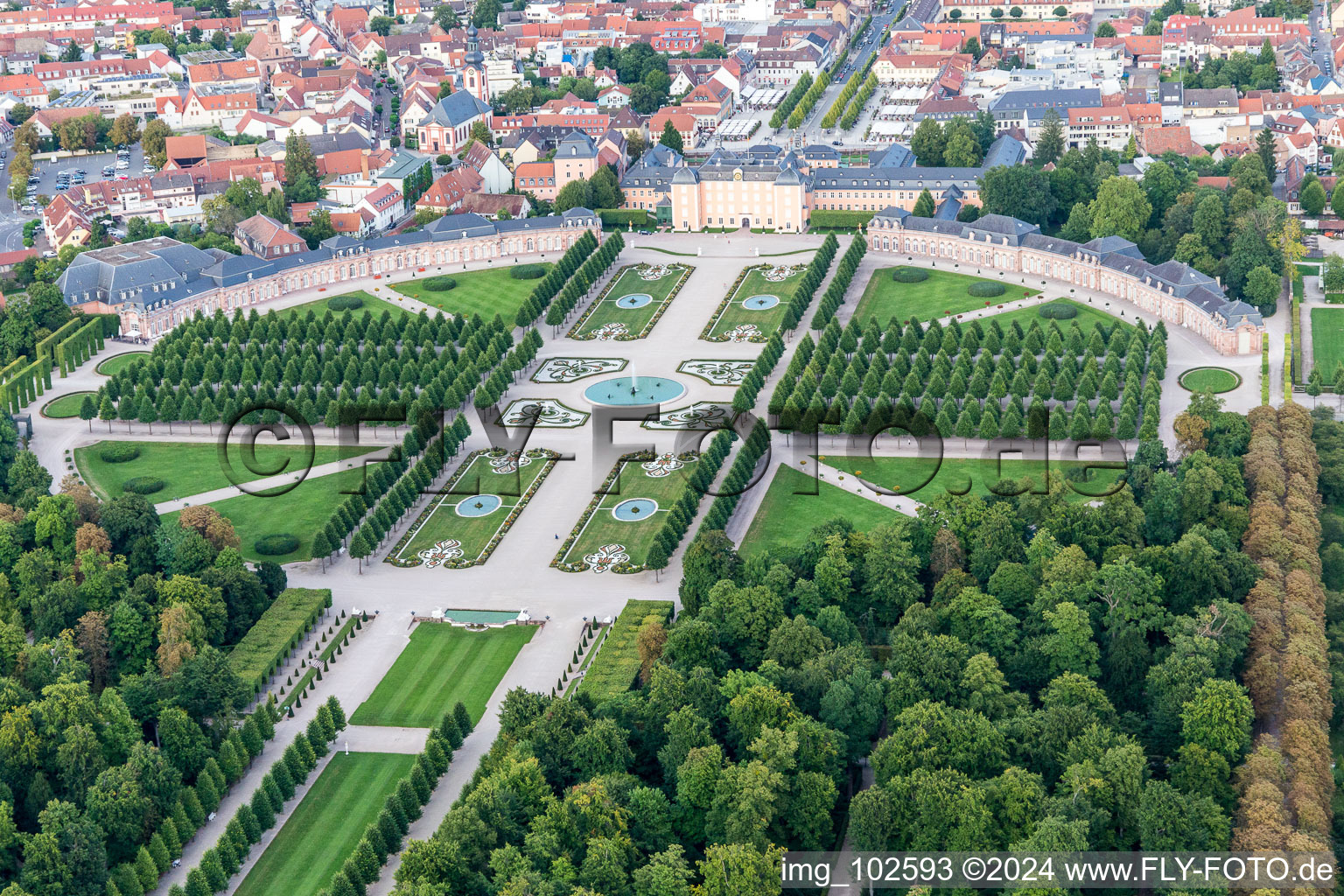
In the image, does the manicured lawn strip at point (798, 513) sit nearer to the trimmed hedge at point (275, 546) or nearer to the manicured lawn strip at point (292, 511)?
the manicured lawn strip at point (292, 511)

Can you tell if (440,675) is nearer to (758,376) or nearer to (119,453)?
(119,453)

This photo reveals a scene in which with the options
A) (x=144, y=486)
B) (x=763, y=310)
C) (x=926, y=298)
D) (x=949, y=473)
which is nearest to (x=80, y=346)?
(x=144, y=486)

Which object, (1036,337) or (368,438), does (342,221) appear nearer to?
(368,438)

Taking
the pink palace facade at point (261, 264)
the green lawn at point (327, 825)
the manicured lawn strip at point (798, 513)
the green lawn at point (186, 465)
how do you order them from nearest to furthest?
1. the green lawn at point (327, 825)
2. the manicured lawn strip at point (798, 513)
3. the green lawn at point (186, 465)
4. the pink palace facade at point (261, 264)

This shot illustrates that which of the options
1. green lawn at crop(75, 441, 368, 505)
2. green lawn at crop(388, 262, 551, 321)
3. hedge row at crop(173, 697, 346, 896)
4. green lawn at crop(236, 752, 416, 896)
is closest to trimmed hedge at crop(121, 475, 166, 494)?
green lawn at crop(75, 441, 368, 505)

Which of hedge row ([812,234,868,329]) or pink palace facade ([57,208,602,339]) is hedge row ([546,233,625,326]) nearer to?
pink palace facade ([57,208,602,339])

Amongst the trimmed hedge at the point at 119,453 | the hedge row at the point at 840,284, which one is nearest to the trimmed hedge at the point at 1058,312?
the hedge row at the point at 840,284
